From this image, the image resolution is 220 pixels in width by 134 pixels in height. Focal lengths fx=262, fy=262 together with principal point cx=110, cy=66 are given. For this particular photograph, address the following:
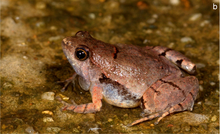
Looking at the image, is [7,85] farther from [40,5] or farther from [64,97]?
[40,5]

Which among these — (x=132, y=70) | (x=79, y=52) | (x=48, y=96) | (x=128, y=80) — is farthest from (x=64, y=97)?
(x=132, y=70)

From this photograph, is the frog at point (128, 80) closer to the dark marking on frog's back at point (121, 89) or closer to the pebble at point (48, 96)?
the dark marking on frog's back at point (121, 89)

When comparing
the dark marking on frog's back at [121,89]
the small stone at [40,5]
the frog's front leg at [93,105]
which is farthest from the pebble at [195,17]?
the small stone at [40,5]

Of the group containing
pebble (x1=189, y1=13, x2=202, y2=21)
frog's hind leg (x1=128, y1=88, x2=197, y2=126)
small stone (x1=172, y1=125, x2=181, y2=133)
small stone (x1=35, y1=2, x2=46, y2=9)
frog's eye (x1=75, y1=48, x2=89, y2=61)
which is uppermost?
small stone (x1=35, y1=2, x2=46, y2=9)

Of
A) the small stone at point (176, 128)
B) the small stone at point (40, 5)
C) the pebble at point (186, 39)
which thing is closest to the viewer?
the small stone at point (176, 128)

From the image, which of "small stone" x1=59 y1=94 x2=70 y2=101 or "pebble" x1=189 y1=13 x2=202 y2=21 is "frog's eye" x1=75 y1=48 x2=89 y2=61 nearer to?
"small stone" x1=59 y1=94 x2=70 y2=101

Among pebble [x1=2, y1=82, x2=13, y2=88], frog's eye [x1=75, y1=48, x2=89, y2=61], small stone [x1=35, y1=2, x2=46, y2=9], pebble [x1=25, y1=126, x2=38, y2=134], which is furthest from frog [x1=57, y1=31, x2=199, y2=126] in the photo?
small stone [x1=35, y1=2, x2=46, y2=9]
